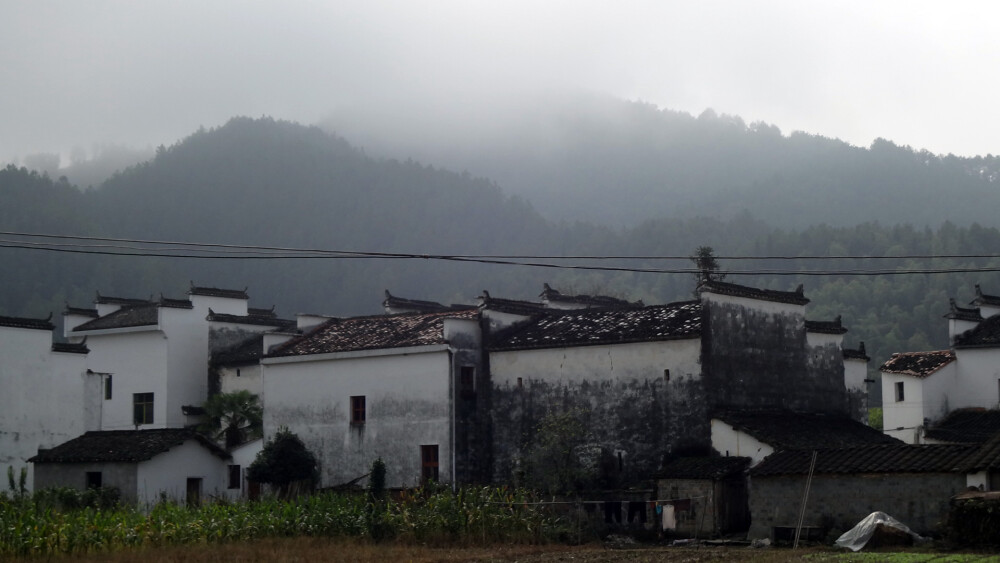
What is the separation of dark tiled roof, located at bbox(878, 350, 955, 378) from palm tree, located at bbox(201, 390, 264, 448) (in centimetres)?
2380

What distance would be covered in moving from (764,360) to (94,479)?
779 inches

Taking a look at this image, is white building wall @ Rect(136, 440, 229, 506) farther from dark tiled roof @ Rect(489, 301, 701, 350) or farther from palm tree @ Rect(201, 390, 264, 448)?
dark tiled roof @ Rect(489, 301, 701, 350)

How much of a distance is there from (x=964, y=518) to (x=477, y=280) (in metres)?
95.1

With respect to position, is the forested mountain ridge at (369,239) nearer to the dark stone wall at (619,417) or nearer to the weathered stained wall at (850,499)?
the dark stone wall at (619,417)

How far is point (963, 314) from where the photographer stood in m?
46.4

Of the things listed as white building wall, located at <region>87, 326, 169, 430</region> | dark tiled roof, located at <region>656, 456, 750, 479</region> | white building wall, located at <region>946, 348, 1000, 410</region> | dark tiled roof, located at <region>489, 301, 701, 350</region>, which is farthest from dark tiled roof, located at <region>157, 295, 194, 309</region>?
white building wall, located at <region>946, 348, 1000, 410</region>

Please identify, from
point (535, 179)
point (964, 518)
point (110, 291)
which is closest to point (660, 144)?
point (535, 179)

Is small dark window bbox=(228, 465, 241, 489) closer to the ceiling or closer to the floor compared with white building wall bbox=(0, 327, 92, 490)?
closer to the floor

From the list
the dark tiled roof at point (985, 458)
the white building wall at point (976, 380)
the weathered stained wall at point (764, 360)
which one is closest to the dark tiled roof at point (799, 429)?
the weathered stained wall at point (764, 360)

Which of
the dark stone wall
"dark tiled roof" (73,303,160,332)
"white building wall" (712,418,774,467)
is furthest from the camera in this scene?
"dark tiled roof" (73,303,160,332)

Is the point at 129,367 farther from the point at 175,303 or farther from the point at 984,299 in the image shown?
the point at 984,299

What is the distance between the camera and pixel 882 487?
27078 mm

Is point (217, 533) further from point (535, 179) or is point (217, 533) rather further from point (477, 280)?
point (535, 179)

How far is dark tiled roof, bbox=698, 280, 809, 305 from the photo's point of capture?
34844 mm
